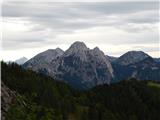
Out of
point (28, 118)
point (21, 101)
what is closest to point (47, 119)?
point (28, 118)

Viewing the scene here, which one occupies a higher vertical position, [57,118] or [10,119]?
[10,119]

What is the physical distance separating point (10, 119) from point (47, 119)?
61.9ft

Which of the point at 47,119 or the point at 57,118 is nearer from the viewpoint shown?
the point at 47,119

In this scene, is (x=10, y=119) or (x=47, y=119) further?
(x=47, y=119)

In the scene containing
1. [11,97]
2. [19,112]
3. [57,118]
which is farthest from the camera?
[57,118]

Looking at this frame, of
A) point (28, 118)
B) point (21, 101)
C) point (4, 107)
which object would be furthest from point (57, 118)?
point (28, 118)

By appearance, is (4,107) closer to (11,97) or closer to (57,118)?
(11,97)

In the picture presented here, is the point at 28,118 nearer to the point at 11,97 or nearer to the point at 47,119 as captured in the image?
the point at 47,119

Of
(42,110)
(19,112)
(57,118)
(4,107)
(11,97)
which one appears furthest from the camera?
(57,118)

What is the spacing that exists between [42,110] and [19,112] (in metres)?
34.8

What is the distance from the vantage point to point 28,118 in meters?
128

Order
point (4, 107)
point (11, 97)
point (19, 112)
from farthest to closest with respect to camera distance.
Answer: point (11, 97) < point (4, 107) < point (19, 112)

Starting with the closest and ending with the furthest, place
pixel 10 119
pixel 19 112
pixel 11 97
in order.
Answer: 1. pixel 10 119
2. pixel 19 112
3. pixel 11 97

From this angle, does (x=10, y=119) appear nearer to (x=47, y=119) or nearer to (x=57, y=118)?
(x=47, y=119)
